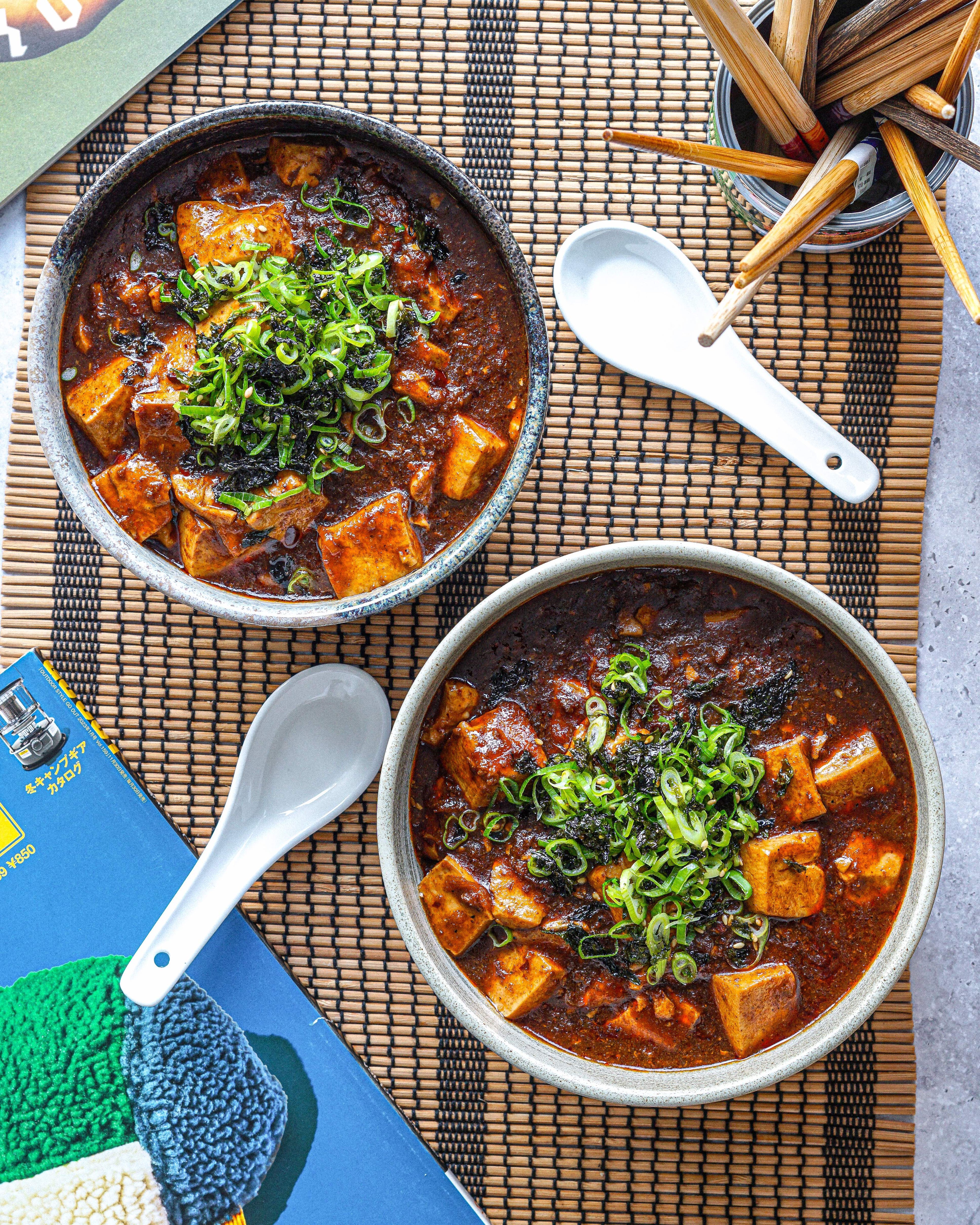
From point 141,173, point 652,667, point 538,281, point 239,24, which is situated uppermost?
point 239,24

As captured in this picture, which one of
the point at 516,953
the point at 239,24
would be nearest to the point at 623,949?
the point at 516,953

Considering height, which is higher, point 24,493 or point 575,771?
point 24,493

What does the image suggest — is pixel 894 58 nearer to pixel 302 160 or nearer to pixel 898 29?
pixel 898 29

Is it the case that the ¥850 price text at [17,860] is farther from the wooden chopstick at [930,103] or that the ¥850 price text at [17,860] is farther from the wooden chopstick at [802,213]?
the wooden chopstick at [930,103]

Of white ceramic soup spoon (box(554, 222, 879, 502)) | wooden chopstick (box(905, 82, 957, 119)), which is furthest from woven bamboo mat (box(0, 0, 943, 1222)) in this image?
wooden chopstick (box(905, 82, 957, 119))

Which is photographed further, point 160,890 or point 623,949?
point 160,890

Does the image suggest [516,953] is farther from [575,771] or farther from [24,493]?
[24,493]
